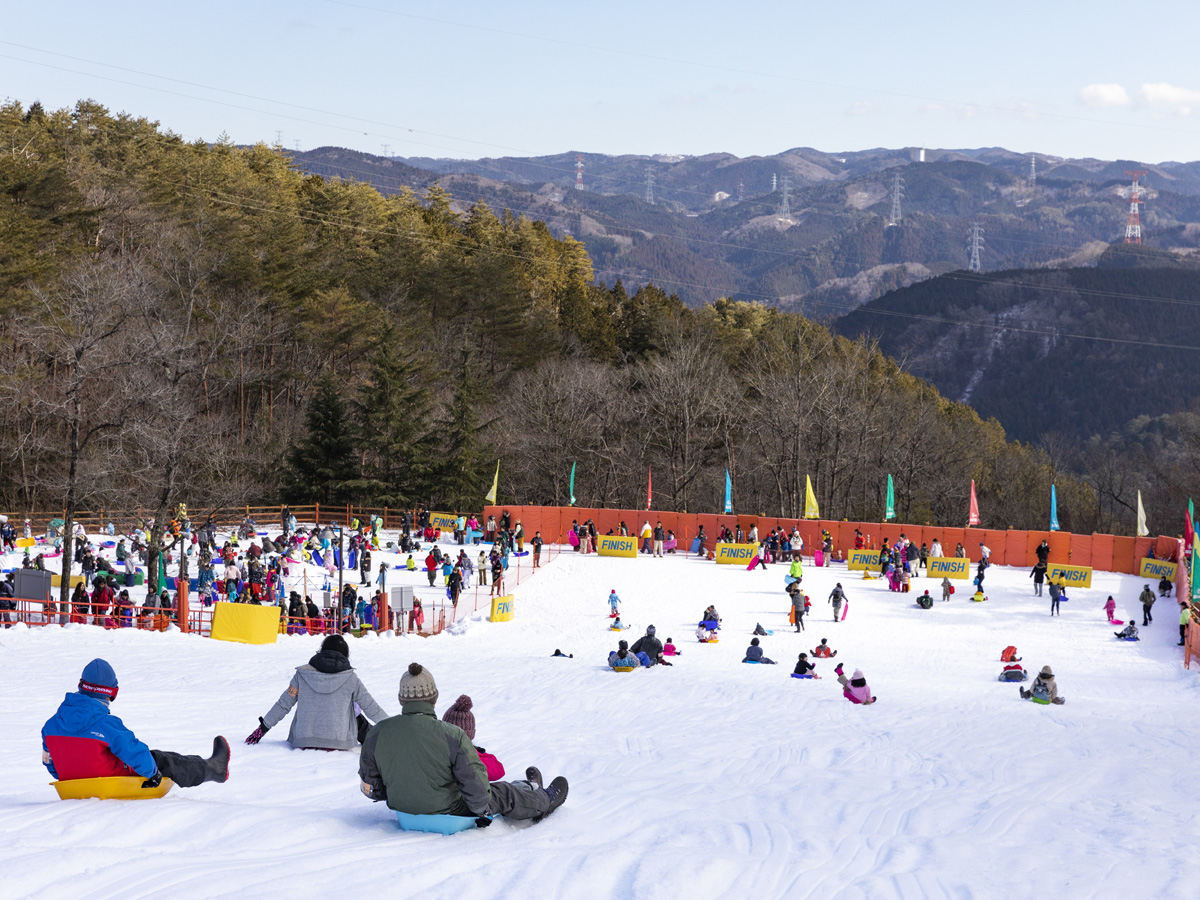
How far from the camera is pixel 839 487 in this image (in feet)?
235

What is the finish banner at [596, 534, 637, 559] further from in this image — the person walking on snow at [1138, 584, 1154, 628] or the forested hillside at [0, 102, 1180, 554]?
the person walking on snow at [1138, 584, 1154, 628]

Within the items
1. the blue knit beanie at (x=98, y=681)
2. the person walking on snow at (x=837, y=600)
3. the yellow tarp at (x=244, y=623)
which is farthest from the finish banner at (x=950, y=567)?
the blue knit beanie at (x=98, y=681)

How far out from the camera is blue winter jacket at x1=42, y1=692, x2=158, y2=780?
645cm

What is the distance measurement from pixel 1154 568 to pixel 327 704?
33998 mm

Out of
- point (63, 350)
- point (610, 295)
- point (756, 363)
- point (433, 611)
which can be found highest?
point (610, 295)

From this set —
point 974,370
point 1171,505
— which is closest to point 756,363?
point 1171,505

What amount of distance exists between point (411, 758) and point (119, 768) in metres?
1.87

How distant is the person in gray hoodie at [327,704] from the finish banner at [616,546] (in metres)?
31.1

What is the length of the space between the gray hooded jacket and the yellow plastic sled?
8.11 ft

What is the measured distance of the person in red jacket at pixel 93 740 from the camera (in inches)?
254

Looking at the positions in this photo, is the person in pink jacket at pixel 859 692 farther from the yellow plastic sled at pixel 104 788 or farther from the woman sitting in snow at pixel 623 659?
the yellow plastic sled at pixel 104 788

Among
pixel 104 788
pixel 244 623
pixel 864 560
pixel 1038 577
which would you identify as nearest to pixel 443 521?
pixel 864 560

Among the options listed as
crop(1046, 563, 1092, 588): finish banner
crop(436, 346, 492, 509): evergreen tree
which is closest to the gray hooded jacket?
crop(1046, 563, 1092, 588): finish banner

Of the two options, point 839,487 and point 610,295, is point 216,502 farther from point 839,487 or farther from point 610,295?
point 610,295
